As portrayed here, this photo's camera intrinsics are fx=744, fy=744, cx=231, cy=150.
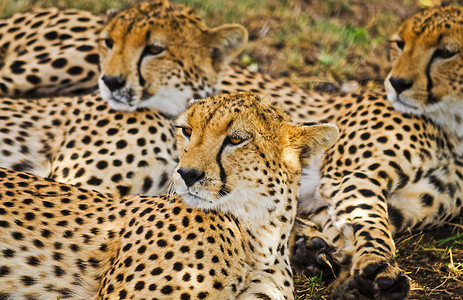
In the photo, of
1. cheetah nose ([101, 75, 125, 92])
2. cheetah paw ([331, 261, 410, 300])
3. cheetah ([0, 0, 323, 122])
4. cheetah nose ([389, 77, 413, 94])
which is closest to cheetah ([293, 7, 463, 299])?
cheetah nose ([389, 77, 413, 94])

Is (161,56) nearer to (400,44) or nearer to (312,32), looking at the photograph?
(400,44)

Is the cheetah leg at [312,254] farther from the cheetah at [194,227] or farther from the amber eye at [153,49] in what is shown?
the amber eye at [153,49]

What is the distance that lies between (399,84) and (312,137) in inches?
46.3

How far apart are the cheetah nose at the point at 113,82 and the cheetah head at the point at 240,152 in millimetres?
988

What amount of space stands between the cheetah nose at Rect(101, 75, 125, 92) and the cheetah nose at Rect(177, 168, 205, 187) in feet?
4.66

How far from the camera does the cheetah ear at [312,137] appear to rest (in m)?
3.23

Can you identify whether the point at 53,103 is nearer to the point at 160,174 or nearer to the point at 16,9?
the point at 160,174

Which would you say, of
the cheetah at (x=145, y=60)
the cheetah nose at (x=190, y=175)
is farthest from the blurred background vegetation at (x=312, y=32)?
the cheetah nose at (x=190, y=175)

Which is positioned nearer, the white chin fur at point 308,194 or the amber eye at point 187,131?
the amber eye at point 187,131

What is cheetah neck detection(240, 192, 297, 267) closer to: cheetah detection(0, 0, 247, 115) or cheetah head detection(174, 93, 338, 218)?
cheetah head detection(174, 93, 338, 218)

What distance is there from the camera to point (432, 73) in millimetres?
4219

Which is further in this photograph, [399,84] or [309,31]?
[309,31]

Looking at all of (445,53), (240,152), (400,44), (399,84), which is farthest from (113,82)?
(445,53)

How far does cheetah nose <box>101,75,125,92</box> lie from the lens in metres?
4.18
